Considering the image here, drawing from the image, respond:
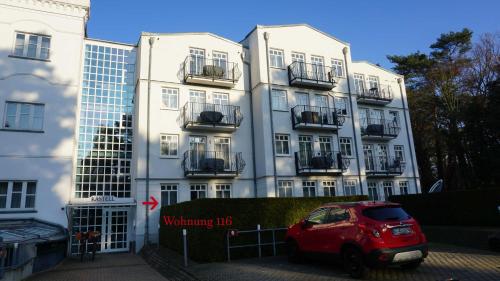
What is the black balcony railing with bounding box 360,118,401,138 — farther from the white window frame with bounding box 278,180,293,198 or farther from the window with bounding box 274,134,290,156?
the white window frame with bounding box 278,180,293,198

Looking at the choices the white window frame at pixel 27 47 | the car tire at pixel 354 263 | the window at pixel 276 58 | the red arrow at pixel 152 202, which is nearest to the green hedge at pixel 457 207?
Answer: the car tire at pixel 354 263

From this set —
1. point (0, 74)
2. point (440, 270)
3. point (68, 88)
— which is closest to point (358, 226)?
point (440, 270)

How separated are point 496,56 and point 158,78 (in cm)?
2931

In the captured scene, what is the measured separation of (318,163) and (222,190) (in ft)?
20.8

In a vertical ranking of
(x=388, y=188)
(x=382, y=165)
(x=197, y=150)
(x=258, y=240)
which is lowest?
(x=258, y=240)

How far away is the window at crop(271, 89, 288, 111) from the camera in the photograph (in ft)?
77.1

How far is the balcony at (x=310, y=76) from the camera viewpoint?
23947 millimetres

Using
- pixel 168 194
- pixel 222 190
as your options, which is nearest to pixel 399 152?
pixel 222 190

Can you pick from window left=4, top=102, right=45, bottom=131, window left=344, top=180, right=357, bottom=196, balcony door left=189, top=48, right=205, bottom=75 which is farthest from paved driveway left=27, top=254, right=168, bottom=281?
window left=344, top=180, right=357, bottom=196

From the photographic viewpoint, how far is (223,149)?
2262cm

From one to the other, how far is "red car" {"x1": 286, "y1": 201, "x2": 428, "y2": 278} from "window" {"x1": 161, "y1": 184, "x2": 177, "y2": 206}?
480 inches

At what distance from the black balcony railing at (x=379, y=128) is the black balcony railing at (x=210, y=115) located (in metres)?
10.3

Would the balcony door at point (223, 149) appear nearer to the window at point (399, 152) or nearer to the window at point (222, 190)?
the window at point (222, 190)

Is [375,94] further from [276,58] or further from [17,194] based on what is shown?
[17,194]
